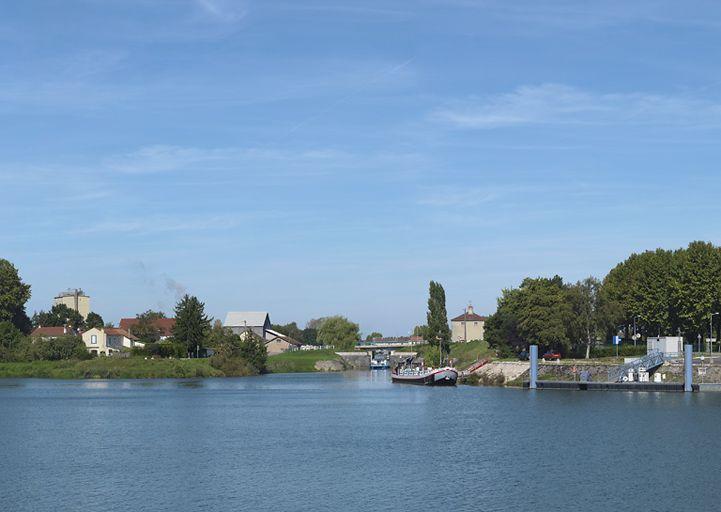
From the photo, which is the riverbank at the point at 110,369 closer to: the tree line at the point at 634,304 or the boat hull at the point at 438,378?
the boat hull at the point at 438,378

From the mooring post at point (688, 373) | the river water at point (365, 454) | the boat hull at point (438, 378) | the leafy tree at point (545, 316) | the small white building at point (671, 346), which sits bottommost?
the river water at point (365, 454)

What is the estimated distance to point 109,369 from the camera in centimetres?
16000

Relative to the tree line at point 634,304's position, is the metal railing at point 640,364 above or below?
below

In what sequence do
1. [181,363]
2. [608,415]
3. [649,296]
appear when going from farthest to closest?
[181,363] < [649,296] < [608,415]

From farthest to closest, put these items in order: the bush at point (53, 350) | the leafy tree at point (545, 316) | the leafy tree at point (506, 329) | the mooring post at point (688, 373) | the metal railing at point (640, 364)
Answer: the bush at point (53, 350)
the leafy tree at point (506, 329)
the leafy tree at point (545, 316)
the metal railing at point (640, 364)
the mooring post at point (688, 373)

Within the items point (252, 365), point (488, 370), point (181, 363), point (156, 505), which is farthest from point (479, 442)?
point (252, 365)

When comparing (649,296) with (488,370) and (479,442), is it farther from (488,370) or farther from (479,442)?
(479,442)

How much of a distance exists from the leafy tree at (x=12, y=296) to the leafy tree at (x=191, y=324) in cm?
3689

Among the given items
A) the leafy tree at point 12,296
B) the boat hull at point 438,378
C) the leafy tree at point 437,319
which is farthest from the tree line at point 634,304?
the leafy tree at point 12,296

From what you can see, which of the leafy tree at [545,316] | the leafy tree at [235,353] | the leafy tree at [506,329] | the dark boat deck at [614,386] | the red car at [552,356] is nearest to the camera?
the dark boat deck at [614,386]

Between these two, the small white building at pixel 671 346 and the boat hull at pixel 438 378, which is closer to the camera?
the small white building at pixel 671 346

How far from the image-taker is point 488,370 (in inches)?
5408

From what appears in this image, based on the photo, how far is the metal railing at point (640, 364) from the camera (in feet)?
370

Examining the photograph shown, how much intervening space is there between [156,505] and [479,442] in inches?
1128
